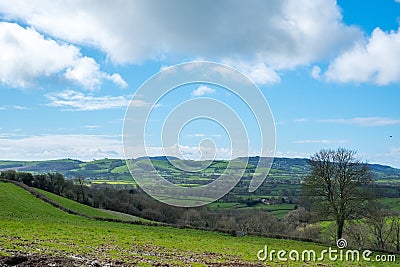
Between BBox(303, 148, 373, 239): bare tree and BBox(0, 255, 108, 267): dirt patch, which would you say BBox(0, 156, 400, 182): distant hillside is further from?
BBox(0, 255, 108, 267): dirt patch

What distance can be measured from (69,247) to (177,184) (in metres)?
34.2

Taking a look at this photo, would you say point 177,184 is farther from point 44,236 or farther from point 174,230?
point 44,236

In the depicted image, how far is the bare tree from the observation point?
1433 inches

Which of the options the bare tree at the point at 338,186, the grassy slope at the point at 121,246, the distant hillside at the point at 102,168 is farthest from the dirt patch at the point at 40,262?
the distant hillside at the point at 102,168

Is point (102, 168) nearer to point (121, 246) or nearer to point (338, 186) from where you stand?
point (338, 186)

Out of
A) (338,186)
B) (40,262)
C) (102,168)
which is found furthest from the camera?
(102,168)

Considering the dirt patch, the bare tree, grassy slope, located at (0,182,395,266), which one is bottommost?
grassy slope, located at (0,182,395,266)

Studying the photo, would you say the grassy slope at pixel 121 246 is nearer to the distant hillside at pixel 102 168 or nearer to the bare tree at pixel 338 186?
the bare tree at pixel 338 186

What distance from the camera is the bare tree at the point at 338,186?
36.4m

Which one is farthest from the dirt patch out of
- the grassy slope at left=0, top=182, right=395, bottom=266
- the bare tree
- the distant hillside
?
the distant hillside

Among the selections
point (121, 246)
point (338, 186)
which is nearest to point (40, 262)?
point (121, 246)

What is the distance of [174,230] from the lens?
3744 cm

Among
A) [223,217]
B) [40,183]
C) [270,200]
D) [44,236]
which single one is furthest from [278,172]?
[44,236]

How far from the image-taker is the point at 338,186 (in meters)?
37.3
